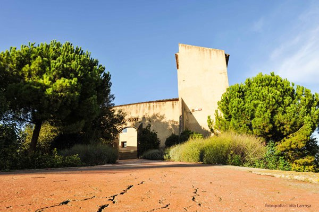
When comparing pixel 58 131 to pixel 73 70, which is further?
pixel 58 131

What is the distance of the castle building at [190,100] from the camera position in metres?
17.3

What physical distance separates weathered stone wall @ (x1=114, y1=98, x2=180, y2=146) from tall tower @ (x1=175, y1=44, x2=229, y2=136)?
2.77 feet

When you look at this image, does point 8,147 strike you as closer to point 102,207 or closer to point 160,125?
point 102,207

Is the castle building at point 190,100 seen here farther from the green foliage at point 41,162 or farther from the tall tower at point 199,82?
the green foliage at point 41,162

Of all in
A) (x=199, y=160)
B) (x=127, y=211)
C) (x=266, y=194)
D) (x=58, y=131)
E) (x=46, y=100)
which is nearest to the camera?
(x=127, y=211)

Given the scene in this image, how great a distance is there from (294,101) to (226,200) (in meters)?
13.4

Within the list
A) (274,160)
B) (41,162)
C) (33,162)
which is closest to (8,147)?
(33,162)

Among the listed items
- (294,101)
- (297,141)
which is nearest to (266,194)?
(297,141)

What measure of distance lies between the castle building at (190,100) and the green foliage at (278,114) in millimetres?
3368

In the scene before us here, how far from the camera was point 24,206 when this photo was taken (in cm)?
165

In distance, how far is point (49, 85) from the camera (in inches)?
342

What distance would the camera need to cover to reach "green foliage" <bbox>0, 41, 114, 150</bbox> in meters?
8.61

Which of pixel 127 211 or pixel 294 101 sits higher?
pixel 294 101

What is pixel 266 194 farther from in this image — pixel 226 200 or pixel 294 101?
pixel 294 101
